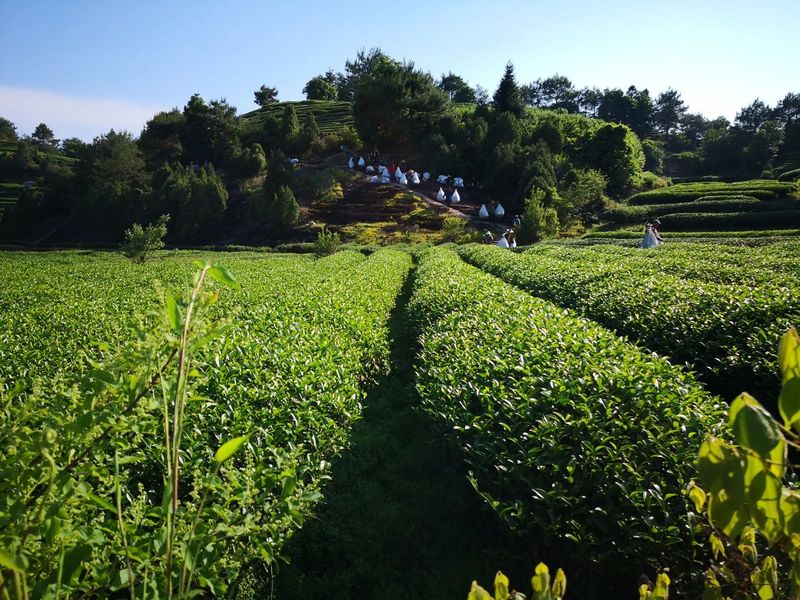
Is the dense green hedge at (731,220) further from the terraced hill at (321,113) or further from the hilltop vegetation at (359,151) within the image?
the terraced hill at (321,113)

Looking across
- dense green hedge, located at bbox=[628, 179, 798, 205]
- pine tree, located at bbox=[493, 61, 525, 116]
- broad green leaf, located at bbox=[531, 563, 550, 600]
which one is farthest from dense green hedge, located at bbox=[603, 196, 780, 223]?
broad green leaf, located at bbox=[531, 563, 550, 600]

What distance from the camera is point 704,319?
19.5ft

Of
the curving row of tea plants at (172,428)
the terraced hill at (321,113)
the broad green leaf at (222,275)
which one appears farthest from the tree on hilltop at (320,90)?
the broad green leaf at (222,275)

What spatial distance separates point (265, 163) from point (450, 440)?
5277cm

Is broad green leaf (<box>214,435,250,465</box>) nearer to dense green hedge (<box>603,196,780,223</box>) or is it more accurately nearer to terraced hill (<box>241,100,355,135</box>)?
dense green hedge (<box>603,196,780,223</box>)

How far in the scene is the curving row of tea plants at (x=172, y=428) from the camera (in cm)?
113

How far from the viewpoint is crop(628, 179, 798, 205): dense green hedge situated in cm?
3135

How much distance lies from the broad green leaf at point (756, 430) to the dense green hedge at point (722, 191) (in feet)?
125

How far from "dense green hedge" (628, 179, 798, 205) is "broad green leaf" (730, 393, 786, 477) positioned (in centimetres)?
3803

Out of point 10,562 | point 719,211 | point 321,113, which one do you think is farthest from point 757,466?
point 321,113

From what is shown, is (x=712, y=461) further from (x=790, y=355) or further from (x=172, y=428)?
(x=172, y=428)

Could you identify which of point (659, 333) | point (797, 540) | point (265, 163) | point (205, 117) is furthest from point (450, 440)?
point (205, 117)

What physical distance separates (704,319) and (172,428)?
609cm

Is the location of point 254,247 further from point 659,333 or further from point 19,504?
point 19,504
